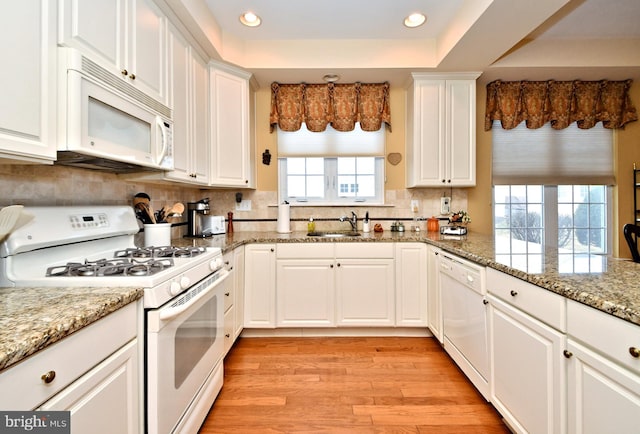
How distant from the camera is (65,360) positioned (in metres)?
0.75

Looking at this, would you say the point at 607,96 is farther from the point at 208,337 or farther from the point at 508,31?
the point at 208,337

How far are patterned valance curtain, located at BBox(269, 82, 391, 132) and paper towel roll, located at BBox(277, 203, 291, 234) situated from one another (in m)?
0.82

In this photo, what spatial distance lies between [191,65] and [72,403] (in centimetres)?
216

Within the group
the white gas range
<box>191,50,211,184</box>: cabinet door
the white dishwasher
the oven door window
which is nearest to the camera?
the white gas range

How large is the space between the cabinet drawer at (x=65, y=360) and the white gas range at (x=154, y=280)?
0.14 metres

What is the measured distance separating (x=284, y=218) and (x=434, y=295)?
4.98ft

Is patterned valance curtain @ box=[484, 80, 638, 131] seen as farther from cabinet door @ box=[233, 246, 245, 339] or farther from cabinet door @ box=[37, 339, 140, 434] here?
cabinet door @ box=[37, 339, 140, 434]

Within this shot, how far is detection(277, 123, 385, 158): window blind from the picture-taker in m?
3.07

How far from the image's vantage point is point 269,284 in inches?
99.5

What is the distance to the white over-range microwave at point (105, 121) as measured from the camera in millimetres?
1093

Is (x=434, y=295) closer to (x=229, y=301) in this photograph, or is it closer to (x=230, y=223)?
(x=229, y=301)

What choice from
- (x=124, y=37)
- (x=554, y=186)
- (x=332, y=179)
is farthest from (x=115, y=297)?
(x=554, y=186)

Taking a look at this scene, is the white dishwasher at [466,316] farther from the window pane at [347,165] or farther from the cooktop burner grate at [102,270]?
the cooktop burner grate at [102,270]

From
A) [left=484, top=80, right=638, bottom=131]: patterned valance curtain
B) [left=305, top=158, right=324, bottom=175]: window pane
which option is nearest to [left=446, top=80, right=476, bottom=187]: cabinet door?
[left=484, top=80, right=638, bottom=131]: patterned valance curtain
